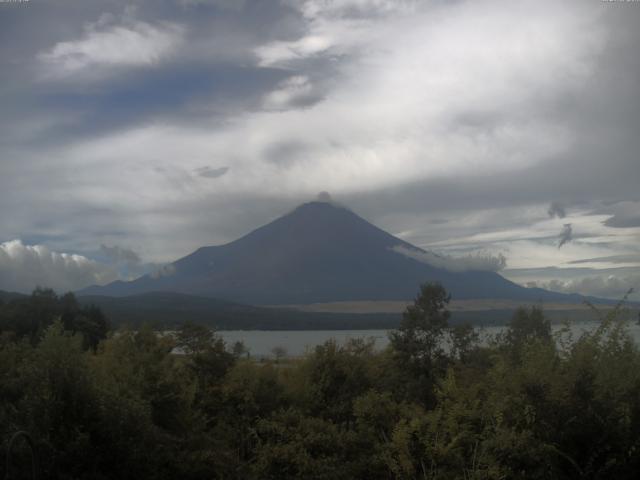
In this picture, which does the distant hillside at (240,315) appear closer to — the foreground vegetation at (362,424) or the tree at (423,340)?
the tree at (423,340)

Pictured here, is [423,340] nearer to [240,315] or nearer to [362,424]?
[362,424]

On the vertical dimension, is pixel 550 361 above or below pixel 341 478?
above

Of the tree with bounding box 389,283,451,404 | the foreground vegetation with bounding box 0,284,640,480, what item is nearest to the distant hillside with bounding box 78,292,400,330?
the tree with bounding box 389,283,451,404

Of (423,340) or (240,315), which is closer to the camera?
(423,340)

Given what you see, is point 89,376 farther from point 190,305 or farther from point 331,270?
point 331,270

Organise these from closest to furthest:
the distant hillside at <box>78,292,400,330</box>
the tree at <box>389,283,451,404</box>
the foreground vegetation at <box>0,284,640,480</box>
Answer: the foreground vegetation at <box>0,284,640,480</box> < the tree at <box>389,283,451,404</box> < the distant hillside at <box>78,292,400,330</box>

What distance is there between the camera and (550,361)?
27.0ft

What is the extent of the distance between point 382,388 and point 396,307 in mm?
112432

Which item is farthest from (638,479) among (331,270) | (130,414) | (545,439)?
(331,270)

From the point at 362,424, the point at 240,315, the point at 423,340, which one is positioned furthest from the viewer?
the point at 240,315

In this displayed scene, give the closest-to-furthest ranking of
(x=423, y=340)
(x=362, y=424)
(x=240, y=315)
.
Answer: (x=362, y=424) → (x=423, y=340) → (x=240, y=315)

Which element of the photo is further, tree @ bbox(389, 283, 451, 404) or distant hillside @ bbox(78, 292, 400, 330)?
distant hillside @ bbox(78, 292, 400, 330)

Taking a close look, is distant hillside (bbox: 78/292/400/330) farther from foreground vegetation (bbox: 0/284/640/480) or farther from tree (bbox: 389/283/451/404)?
foreground vegetation (bbox: 0/284/640/480)

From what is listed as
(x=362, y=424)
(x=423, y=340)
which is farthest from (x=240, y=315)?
(x=362, y=424)
